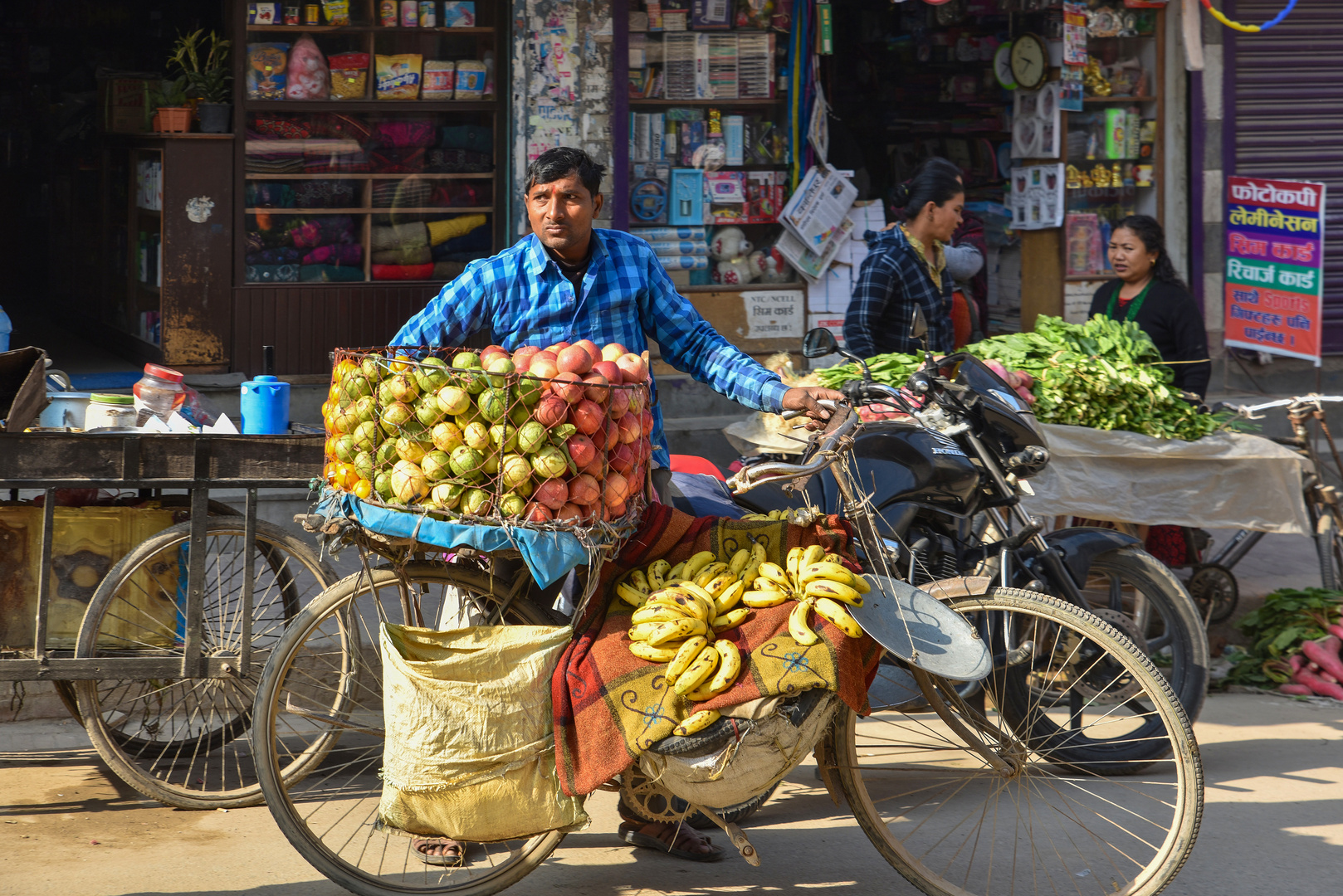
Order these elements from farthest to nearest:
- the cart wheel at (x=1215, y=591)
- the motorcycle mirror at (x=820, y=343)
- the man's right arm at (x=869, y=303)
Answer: the cart wheel at (x=1215, y=591), the man's right arm at (x=869, y=303), the motorcycle mirror at (x=820, y=343)

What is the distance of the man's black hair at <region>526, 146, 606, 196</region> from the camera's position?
3.37 metres

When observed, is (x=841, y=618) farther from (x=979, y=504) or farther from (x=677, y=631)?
(x=979, y=504)

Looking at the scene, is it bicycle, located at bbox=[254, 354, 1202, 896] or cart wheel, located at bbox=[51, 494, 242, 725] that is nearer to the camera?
bicycle, located at bbox=[254, 354, 1202, 896]

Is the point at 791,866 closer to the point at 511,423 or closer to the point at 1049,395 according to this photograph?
the point at 511,423

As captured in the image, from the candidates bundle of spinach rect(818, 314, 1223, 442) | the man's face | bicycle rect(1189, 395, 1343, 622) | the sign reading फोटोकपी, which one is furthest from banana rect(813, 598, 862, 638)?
the sign reading फोटोकपी

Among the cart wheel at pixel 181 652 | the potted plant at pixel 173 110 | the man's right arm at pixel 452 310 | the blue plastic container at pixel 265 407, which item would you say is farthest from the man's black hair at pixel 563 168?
the potted plant at pixel 173 110

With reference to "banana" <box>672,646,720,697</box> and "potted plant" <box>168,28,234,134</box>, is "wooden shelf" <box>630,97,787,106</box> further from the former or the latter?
"banana" <box>672,646,720,697</box>

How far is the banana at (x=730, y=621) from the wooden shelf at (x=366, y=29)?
19.2 ft

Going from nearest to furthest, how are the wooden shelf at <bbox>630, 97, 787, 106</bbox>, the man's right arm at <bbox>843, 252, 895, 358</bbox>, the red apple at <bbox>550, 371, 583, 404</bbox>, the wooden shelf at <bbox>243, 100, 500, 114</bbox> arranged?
the red apple at <bbox>550, 371, 583, 404</bbox> < the man's right arm at <bbox>843, 252, 895, 358</bbox> < the wooden shelf at <bbox>243, 100, 500, 114</bbox> < the wooden shelf at <bbox>630, 97, 787, 106</bbox>

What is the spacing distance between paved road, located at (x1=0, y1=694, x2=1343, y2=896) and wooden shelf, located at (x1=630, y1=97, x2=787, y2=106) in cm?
516

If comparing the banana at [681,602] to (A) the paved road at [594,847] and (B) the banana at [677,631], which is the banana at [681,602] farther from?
(A) the paved road at [594,847]

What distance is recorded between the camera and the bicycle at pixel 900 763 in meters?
3.02

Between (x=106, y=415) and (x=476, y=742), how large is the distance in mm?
1778

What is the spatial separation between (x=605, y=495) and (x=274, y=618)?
69.2 inches
